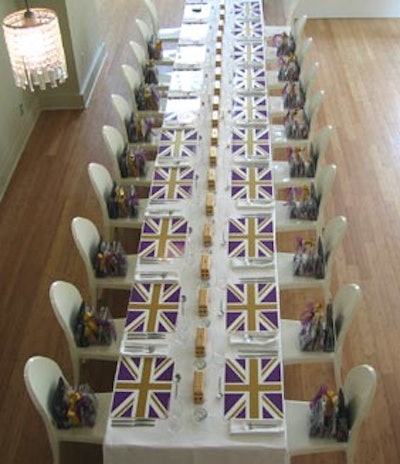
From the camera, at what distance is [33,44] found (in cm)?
345

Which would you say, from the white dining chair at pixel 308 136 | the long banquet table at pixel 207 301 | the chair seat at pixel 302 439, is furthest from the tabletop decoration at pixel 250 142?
the chair seat at pixel 302 439

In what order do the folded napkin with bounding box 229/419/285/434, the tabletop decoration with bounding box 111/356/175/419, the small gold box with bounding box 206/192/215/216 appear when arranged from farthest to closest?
the small gold box with bounding box 206/192/215/216 → the tabletop decoration with bounding box 111/356/175/419 → the folded napkin with bounding box 229/419/285/434

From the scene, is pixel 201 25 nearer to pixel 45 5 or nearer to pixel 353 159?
pixel 45 5

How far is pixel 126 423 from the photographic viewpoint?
3164 millimetres

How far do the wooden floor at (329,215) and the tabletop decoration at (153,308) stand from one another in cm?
87

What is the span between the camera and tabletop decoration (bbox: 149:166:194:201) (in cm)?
457

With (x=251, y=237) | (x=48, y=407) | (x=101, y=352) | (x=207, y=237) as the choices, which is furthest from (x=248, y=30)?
(x=48, y=407)

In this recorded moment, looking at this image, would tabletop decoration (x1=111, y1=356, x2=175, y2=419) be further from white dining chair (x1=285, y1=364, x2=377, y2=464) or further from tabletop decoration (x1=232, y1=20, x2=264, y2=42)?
tabletop decoration (x1=232, y1=20, x2=264, y2=42)

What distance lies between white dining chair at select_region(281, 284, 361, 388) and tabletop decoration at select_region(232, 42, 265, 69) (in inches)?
120

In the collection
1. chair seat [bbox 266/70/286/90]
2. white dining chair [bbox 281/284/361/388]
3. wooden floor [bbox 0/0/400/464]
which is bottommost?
wooden floor [bbox 0/0/400/464]

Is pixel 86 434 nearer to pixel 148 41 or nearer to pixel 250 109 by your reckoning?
pixel 250 109

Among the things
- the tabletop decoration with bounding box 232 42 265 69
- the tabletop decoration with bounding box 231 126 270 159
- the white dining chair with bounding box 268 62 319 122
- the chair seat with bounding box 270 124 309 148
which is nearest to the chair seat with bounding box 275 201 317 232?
the tabletop decoration with bounding box 231 126 270 159

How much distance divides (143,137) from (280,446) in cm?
325

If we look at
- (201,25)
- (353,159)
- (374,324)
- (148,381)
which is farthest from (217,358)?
(201,25)
